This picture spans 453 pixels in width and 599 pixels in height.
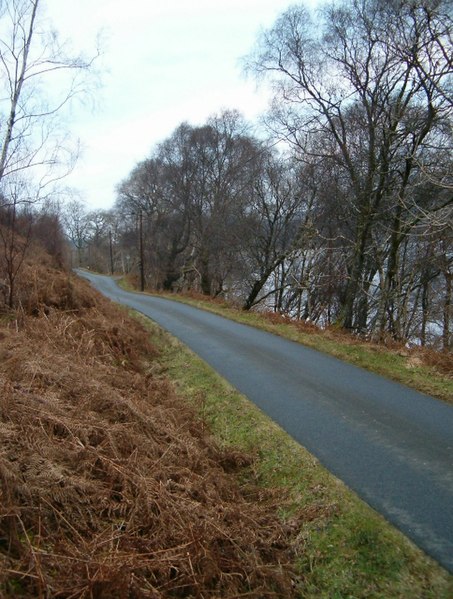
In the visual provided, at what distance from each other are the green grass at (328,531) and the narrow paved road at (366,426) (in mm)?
196

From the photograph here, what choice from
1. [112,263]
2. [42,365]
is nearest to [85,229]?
[112,263]

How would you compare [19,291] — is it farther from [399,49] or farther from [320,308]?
[320,308]

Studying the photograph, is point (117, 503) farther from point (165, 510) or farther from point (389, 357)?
point (389, 357)

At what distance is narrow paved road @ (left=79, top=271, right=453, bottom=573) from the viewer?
3992 mm

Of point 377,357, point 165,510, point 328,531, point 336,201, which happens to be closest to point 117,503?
point 165,510

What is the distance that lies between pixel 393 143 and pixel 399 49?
3.63m

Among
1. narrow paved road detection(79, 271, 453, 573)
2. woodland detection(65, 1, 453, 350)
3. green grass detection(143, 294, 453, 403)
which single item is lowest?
narrow paved road detection(79, 271, 453, 573)

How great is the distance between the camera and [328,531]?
3.71 meters

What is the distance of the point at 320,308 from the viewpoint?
1064 inches

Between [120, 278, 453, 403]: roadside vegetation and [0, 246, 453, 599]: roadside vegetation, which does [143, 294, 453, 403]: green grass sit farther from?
[0, 246, 453, 599]: roadside vegetation

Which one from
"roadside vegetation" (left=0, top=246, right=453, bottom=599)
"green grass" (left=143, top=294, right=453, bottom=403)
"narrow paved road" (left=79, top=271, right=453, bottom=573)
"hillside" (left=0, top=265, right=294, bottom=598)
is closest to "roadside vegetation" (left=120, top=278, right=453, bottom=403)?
"green grass" (left=143, top=294, right=453, bottom=403)

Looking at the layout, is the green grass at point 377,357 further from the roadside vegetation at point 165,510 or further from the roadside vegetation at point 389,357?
the roadside vegetation at point 165,510

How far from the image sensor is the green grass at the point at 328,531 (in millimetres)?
3113

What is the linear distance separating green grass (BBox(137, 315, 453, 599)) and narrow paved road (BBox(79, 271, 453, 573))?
0.64 feet
